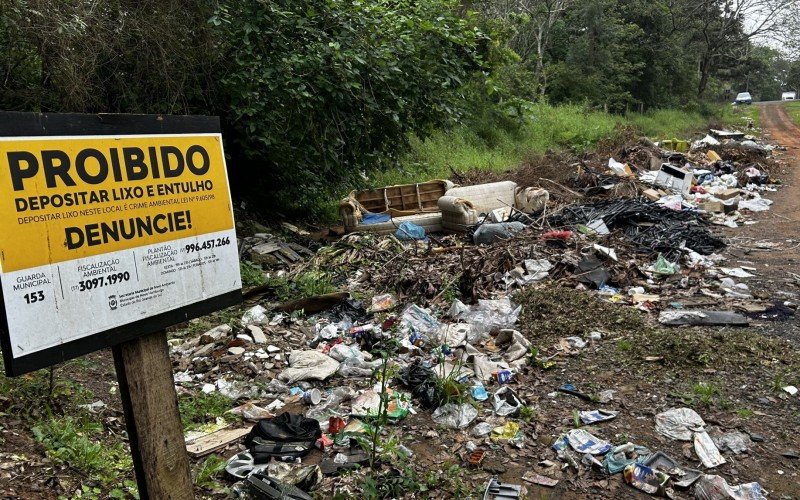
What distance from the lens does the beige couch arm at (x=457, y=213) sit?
9898 mm

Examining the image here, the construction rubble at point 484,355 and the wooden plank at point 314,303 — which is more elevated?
the wooden plank at point 314,303

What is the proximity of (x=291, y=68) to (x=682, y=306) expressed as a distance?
5.58 m

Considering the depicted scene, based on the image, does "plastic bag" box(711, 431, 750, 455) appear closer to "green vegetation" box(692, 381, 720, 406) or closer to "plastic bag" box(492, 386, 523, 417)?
"green vegetation" box(692, 381, 720, 406)

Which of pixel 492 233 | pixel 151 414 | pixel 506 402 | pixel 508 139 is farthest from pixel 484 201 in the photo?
pixel 151 414

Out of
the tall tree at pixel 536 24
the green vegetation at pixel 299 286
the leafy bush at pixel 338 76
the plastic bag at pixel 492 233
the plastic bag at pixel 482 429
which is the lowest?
the plastic bag at pixel 482 429

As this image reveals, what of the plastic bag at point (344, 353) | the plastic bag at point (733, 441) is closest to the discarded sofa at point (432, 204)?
the plastic bag at point (344, 353)

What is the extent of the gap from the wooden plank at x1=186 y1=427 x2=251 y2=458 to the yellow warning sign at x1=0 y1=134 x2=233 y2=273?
79.7 inches

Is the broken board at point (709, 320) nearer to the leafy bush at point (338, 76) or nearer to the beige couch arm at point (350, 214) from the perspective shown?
the leafy bush at point (338, 76)

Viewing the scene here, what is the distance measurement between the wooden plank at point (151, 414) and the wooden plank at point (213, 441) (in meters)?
1.69

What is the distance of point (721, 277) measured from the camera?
7430 mm

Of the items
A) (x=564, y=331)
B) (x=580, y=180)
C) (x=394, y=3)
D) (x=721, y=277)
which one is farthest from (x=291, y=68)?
(x=580, y=180)

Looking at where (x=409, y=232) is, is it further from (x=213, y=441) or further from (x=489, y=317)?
(x=213, y=441)

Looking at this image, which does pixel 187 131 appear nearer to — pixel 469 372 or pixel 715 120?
pixel 469 372

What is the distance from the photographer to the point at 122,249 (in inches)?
75.5
